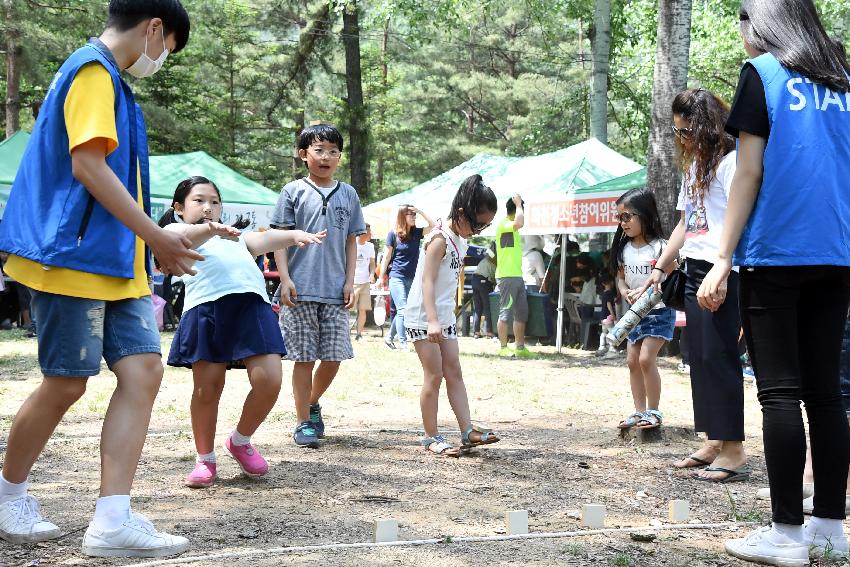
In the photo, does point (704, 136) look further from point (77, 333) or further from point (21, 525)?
point (21, 525)

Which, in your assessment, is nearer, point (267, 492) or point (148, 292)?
point (148, 292)

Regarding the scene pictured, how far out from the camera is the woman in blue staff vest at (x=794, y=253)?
325 cm

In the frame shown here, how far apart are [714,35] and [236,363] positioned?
27.6 m

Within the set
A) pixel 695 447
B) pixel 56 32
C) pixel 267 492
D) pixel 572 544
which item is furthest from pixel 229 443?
pixel 56 32

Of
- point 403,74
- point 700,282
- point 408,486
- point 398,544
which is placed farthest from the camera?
point 403,74

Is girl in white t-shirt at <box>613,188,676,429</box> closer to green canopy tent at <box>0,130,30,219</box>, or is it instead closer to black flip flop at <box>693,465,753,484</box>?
black flip flop at <box>693,465,753,484</box>

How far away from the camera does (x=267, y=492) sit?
4.47 meters

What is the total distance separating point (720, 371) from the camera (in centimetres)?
488

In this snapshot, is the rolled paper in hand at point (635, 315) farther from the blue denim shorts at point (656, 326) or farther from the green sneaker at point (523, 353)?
the green sneaker at point (523, 353)

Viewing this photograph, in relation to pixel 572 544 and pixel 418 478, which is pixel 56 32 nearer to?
pixel 418 478

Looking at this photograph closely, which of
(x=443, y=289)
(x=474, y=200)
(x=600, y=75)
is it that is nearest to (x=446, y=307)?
(x=443, y=289)

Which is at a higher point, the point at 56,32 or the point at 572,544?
the point at 56,32

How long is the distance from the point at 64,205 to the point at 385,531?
1.54 m

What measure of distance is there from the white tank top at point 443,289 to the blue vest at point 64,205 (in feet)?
8.01
